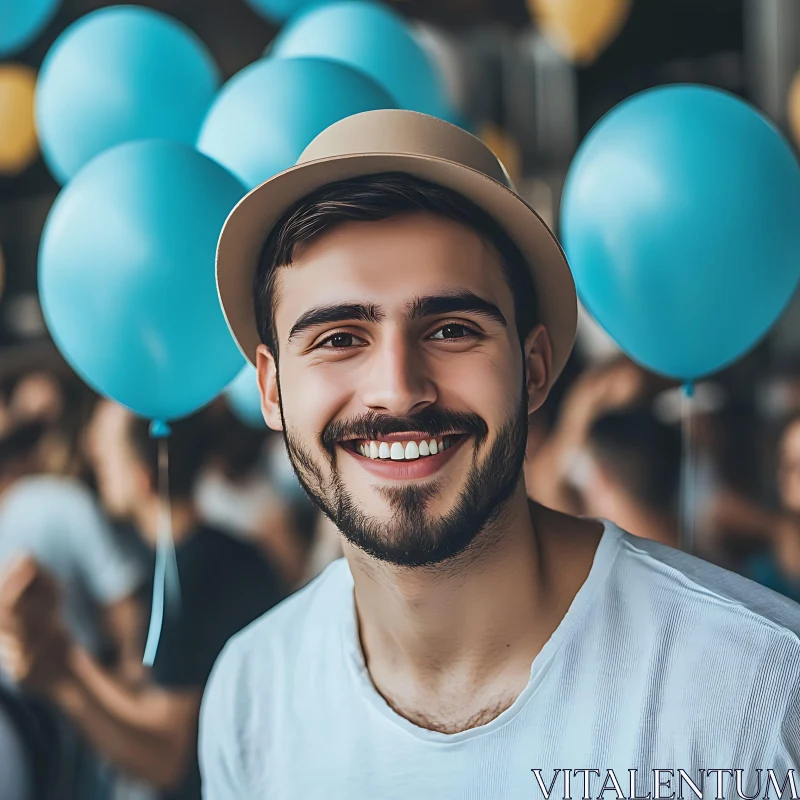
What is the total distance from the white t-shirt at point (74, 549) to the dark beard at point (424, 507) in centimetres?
110

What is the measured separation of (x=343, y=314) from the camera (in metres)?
1.19

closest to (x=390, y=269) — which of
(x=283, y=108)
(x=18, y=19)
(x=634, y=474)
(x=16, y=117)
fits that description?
(x=283, y=108)

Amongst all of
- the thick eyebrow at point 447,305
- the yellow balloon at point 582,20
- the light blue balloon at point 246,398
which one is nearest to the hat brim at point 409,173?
the thick eyebrow at point 447,305

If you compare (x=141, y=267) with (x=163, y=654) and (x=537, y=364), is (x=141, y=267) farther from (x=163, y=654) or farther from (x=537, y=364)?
(x=163, y=654)

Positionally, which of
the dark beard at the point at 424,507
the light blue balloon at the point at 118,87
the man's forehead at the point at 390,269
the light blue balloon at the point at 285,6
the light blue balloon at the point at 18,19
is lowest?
the dark beard at the point at 424,507

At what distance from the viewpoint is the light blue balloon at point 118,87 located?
6.53ft

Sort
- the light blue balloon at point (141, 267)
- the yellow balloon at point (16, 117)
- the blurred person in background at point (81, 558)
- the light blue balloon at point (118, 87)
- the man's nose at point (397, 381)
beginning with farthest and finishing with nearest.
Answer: the yellow balloon at point (16, 117)
the blurred person in background at point (81, 558)
the light blue balloon at point (118, 87)
the light blue balloon at point (141, 267)
the man's nose at point (397, 381)

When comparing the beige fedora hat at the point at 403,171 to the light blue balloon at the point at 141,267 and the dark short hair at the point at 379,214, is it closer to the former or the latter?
the dark short hair at the point at 379,214

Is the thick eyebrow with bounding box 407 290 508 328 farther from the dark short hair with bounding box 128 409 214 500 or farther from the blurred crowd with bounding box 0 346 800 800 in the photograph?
the dark short hair with bounding box 128 409 214 500

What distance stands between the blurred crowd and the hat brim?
428 millimetres

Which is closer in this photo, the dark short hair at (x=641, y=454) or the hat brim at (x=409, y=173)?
the hat brim at (x=409, y=173)

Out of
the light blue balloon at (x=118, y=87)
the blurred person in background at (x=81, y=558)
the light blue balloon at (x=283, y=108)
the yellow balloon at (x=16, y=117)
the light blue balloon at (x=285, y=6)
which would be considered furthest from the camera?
the yellow balloon at (x=16, y=117)

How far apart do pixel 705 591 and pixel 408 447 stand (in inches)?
15.5

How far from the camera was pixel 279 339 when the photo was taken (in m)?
1.28
